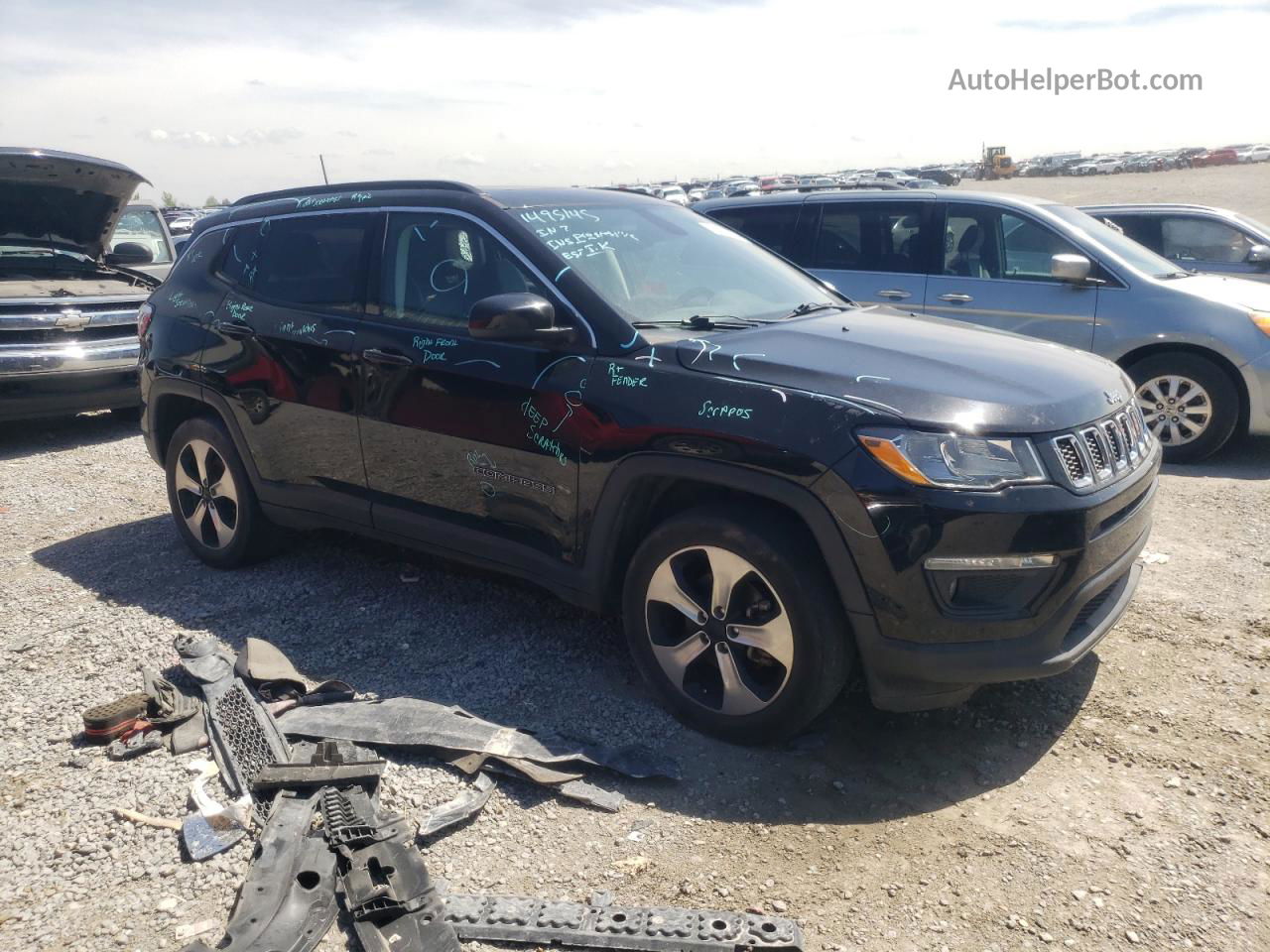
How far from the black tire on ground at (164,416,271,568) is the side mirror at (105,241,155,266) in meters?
4.78

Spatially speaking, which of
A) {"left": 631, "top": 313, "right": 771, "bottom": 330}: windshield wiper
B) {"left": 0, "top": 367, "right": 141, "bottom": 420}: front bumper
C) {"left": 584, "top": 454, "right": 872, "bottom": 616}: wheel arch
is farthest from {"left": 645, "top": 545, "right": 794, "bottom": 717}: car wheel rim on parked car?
{"left": 0, "top": 367, "right": 141, "bottom": 420}: front bumper

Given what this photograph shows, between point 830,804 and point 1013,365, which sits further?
point 1013,365

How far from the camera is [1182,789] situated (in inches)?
124

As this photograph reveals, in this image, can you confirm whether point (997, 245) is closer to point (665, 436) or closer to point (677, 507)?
point (677, 507)

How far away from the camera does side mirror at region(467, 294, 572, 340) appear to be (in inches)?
137

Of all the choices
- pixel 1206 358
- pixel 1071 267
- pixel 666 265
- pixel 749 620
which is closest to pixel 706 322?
pixel 666 265

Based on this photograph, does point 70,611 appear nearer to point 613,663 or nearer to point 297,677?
point 297,677

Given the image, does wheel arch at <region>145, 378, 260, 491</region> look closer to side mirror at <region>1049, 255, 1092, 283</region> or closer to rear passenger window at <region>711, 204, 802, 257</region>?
rear passenger window at <region>711, 204, 802, 257</region>

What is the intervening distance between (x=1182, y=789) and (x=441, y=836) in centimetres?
228

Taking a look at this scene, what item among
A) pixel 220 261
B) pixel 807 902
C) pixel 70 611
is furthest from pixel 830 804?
pixel 220 261

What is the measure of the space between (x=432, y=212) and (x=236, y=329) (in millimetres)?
1287

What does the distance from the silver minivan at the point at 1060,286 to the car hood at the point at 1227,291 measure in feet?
0.05

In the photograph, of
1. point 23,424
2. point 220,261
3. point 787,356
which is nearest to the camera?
point 787,356

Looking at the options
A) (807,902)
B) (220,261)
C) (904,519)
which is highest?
(220,261)
